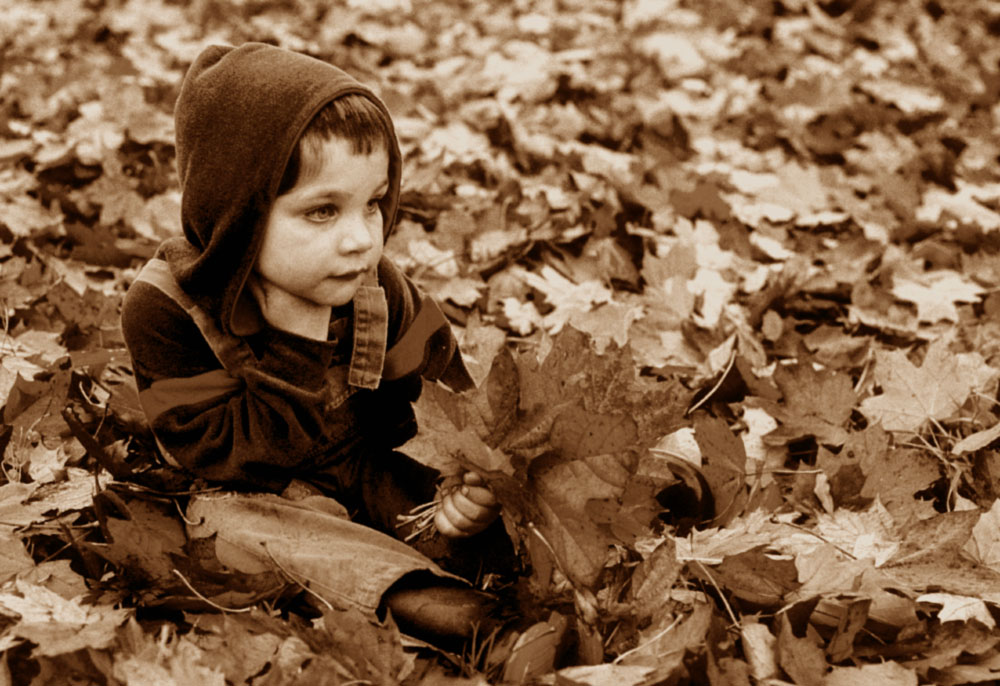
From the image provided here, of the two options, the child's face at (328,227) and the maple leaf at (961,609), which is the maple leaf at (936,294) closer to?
the maple leaf at (961,609)

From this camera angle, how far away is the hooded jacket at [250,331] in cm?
149

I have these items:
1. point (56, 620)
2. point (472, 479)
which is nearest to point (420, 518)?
point (472, 479)

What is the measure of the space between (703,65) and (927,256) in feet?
5.64

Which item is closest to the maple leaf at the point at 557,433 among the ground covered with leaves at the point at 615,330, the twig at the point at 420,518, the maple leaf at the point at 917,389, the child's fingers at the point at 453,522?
the ground covered with leaves at the point at 615,330

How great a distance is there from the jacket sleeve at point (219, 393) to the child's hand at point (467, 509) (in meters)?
0.29

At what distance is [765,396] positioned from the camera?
2.06 meters

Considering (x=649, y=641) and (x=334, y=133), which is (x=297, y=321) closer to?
(x=334, y=133)

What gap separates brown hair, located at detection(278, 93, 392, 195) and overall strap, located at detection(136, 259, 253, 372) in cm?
28

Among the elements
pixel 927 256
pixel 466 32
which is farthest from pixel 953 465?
pixel 466 32

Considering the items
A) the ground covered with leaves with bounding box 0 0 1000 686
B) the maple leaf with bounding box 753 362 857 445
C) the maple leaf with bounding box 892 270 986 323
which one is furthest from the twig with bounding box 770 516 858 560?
the maple leaf with bounding box 892 270 986 323

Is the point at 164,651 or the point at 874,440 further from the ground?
the point at 874,440

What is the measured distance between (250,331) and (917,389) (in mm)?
1275

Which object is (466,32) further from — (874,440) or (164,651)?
(164,651)

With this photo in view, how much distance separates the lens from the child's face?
1.50 meters
